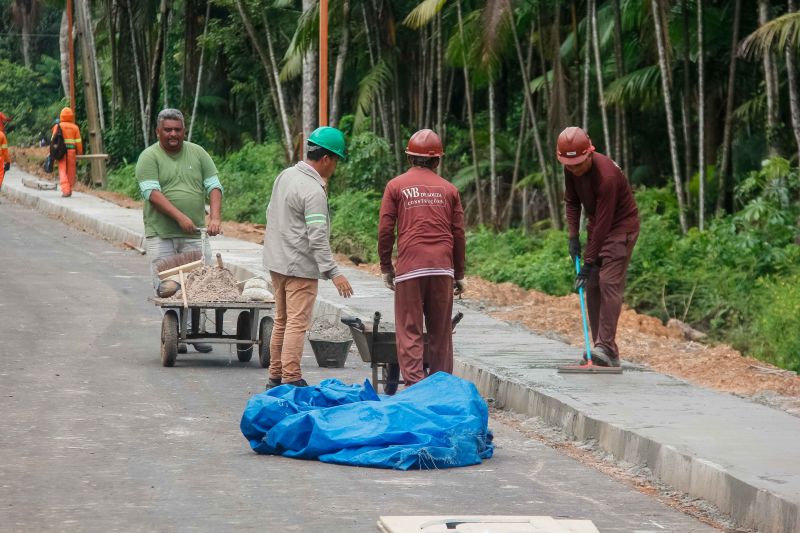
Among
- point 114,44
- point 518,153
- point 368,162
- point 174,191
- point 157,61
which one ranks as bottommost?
point 174,191

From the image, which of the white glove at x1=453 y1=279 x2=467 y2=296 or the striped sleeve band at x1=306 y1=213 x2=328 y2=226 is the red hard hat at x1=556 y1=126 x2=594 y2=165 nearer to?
the white glove at x1=453 y1=279 x2=467 y2=296

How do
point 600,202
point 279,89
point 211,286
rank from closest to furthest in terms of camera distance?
point 600,202
point 211,286
point 279,89

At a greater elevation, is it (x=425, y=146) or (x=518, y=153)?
(x=518, y=153)

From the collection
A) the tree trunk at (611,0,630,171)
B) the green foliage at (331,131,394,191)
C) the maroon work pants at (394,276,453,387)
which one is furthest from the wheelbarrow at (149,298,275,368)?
the green foliage at (331,131,394,191)

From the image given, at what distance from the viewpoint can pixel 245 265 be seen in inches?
780

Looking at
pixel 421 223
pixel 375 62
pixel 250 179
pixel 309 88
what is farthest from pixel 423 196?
pixel 250 179

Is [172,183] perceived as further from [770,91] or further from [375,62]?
[375,62]

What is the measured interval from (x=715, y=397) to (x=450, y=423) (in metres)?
2.61

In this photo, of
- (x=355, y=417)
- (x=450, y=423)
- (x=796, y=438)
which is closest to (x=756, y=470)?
(x=796, y=438)

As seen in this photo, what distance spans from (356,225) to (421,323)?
14.8 m

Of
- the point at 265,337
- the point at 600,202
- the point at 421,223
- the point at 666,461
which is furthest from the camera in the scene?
the point at 265,337

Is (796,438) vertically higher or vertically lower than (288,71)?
lower

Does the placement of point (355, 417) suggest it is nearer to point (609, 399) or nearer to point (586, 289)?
point (609, 399)

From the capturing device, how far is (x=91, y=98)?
127 ft
